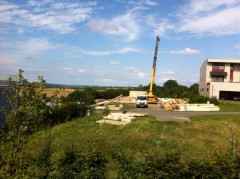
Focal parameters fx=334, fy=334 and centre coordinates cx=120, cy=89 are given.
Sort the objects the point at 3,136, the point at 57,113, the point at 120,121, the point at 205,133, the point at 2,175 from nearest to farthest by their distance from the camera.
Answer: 1. the point at 2,175
2. the point at 3,136
3. the point at 205,133
4. the point at 120,121
5. the point at 57,113

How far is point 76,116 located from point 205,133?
14738 millimetres

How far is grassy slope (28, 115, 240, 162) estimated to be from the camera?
17859mm

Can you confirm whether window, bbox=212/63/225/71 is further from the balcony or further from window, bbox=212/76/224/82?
window, bbox=212/76/224/82

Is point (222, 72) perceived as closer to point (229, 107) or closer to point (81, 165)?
point (229, 107)

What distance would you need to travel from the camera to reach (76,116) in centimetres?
3412

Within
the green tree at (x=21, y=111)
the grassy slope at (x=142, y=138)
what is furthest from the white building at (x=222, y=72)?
the green tree at (x=21, y=111)

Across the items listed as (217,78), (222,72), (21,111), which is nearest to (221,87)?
(217,78)

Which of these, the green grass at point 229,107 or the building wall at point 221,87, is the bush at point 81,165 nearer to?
the green grass at point 229,107

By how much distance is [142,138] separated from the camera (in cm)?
2114

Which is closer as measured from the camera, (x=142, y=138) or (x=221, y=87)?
(x=142, y=138)

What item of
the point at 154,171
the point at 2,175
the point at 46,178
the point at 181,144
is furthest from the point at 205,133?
the point at 2,175

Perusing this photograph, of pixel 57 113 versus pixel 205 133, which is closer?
pixel 205 133

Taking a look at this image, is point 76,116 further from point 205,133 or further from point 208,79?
point 208,79

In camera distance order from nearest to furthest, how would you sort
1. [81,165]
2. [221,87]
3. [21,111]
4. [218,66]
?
[21,111], [81,165], [221,87], [218,66]
